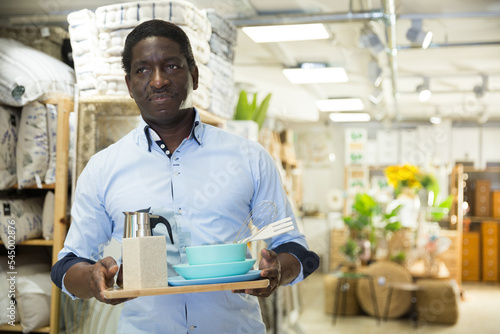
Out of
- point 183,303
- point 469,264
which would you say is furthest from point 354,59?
point 469,264

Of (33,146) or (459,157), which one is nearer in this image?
(33,146)

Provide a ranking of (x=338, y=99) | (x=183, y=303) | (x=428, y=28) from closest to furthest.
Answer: (x=183, y=303), (x=338, y=99), (x=428, y=28)

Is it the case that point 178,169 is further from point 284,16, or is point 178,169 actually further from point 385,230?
point 385,230

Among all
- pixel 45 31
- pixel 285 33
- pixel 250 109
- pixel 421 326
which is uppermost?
pixel 285 33

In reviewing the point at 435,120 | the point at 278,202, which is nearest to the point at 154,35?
the point at 278,202

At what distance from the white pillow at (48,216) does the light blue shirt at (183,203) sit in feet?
0.88

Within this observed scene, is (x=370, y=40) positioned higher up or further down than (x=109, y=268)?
higher up

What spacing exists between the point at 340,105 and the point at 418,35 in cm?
39

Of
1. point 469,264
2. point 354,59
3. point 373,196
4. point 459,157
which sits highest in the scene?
point 354,59

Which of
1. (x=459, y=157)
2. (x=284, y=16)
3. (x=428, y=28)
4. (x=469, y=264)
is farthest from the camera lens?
(x=469, y=264)

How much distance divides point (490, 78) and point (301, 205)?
1.50m

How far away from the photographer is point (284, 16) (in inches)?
63.2

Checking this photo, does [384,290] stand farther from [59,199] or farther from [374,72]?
[59,199]

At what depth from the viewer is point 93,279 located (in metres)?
0.74
